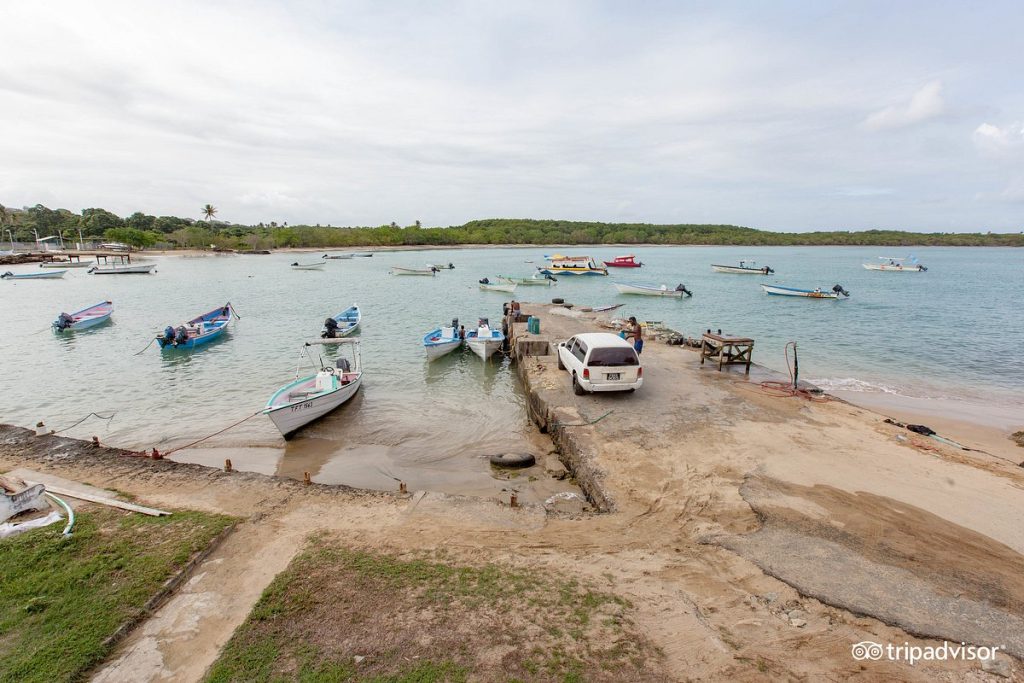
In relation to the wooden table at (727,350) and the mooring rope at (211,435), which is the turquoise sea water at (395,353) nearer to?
the mooring rope at (211,435)

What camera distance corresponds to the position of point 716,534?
25.1ft

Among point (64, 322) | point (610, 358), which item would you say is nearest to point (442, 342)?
point (610, 358)

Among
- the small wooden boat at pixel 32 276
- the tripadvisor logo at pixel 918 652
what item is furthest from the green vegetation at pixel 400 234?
the tripadvisor logo at pixel 918 652

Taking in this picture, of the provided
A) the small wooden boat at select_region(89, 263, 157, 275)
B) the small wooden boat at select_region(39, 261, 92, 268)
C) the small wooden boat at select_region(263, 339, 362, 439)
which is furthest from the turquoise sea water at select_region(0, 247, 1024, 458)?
the small wooden boat at select_region(39, 261, 92, 268)

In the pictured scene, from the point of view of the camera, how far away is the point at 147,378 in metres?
20.7

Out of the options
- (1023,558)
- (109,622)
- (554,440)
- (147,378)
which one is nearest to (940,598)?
(1023,558)

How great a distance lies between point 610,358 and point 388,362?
13.4 metres

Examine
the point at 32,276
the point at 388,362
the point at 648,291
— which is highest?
the point at 32,276

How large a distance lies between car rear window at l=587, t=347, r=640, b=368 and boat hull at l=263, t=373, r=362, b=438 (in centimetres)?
869

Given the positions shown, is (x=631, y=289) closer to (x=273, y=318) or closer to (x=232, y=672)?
(x=273, y=318)

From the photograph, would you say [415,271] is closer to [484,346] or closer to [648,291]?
[648,291]

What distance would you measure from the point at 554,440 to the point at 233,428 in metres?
10.7

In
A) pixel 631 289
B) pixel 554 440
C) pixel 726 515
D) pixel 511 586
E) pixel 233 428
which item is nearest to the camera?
pixel 511 586

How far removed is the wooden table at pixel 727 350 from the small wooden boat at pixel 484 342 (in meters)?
9.71
